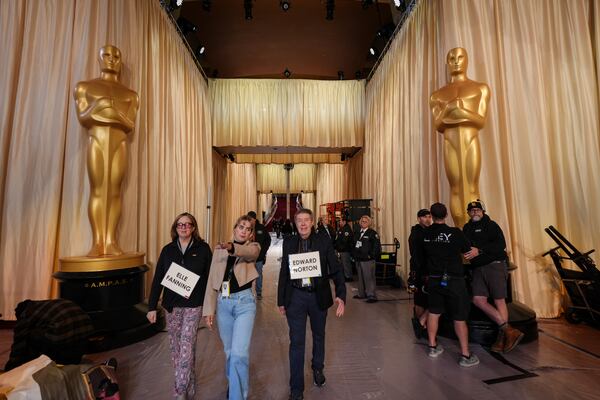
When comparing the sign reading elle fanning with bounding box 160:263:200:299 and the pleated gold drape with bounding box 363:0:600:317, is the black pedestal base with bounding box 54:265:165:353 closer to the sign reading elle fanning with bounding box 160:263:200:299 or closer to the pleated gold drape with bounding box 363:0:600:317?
the sign reading elle fanning with bounding box 160:263:200:299

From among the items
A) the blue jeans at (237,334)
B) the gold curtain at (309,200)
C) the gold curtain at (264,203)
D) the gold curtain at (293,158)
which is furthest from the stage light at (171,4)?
the gold curtain at (264,203)

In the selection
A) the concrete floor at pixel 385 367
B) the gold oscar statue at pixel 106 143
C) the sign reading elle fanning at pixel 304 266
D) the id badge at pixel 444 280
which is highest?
the gold oscar statue at pixel 106 143

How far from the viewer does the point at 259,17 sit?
8.81 meters

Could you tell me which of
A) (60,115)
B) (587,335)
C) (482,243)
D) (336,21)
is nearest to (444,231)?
(482,243)

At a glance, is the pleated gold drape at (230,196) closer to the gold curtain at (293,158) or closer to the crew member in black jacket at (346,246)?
the gold curtain at (293,158)

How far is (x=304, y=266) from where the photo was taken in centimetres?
238

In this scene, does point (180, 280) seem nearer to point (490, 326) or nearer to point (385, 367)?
point (385, 367)

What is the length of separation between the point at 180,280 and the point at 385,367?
6.60ft

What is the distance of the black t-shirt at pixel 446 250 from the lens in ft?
10.1

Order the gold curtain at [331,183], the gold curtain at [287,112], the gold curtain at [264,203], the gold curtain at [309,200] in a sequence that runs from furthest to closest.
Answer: the gold curtain at [264,203] → the gold curtain at [309,200] → the gold curtain at [331,183] → the gold curtain at [287,112]

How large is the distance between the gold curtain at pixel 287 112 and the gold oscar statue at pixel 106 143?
20.3ft

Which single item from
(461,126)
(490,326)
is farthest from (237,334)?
(461,126)

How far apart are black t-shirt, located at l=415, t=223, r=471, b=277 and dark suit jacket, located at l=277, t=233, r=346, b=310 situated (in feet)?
3.76

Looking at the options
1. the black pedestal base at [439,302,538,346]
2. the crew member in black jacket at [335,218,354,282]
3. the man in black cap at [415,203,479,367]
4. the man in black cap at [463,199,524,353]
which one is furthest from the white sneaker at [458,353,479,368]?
the crew member in black jacket at [335,218,354,282]
